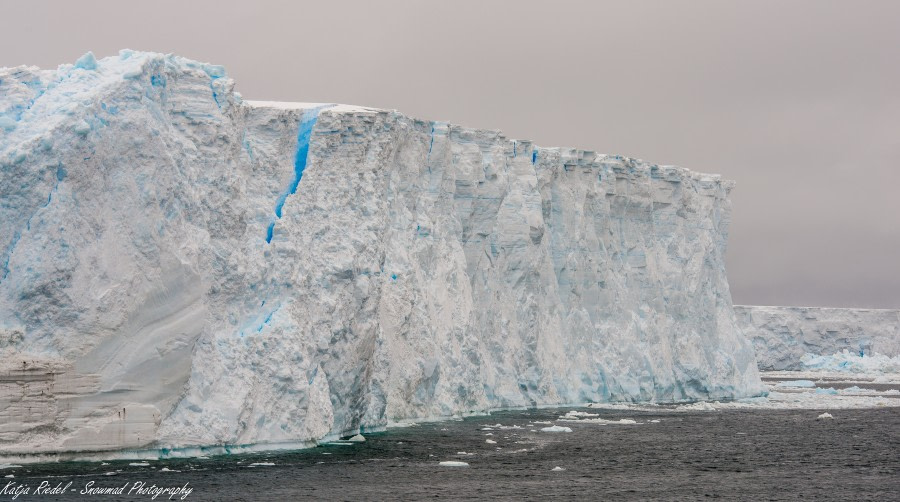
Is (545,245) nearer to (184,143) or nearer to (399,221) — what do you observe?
(399,221)

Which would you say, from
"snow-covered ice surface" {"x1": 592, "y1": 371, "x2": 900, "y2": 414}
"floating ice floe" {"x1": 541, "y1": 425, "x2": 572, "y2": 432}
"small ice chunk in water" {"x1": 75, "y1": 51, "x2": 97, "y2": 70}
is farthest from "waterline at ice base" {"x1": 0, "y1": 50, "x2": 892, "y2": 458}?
"floating ice floe" {"x1": 541, "y1": 425, "x2": 572, "y2": 432}

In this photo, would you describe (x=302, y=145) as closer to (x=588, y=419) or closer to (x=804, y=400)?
(x=588, y=419)

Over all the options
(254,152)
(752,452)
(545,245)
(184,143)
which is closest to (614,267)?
(545,245)

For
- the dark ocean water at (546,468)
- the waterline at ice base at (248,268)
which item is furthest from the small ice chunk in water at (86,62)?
the dark ocean water at (546,468)

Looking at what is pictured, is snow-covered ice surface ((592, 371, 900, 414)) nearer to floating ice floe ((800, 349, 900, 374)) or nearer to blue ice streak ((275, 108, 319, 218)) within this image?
floating ice floe ((800, 349, 900, 374))

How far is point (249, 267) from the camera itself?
69.1 ft

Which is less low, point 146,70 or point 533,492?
point 146,70

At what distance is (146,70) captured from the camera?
19.4m

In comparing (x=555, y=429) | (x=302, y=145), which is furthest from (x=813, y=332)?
(x=302, y=145)

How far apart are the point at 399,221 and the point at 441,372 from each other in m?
4.09

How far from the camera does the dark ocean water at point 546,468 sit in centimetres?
1669

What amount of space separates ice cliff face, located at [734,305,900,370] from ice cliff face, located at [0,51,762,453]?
1434 inches

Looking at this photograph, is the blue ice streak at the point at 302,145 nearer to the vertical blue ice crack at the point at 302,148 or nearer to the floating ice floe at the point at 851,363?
the vertical blue ice crack at the point at 302,148

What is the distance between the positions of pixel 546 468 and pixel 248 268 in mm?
6690
